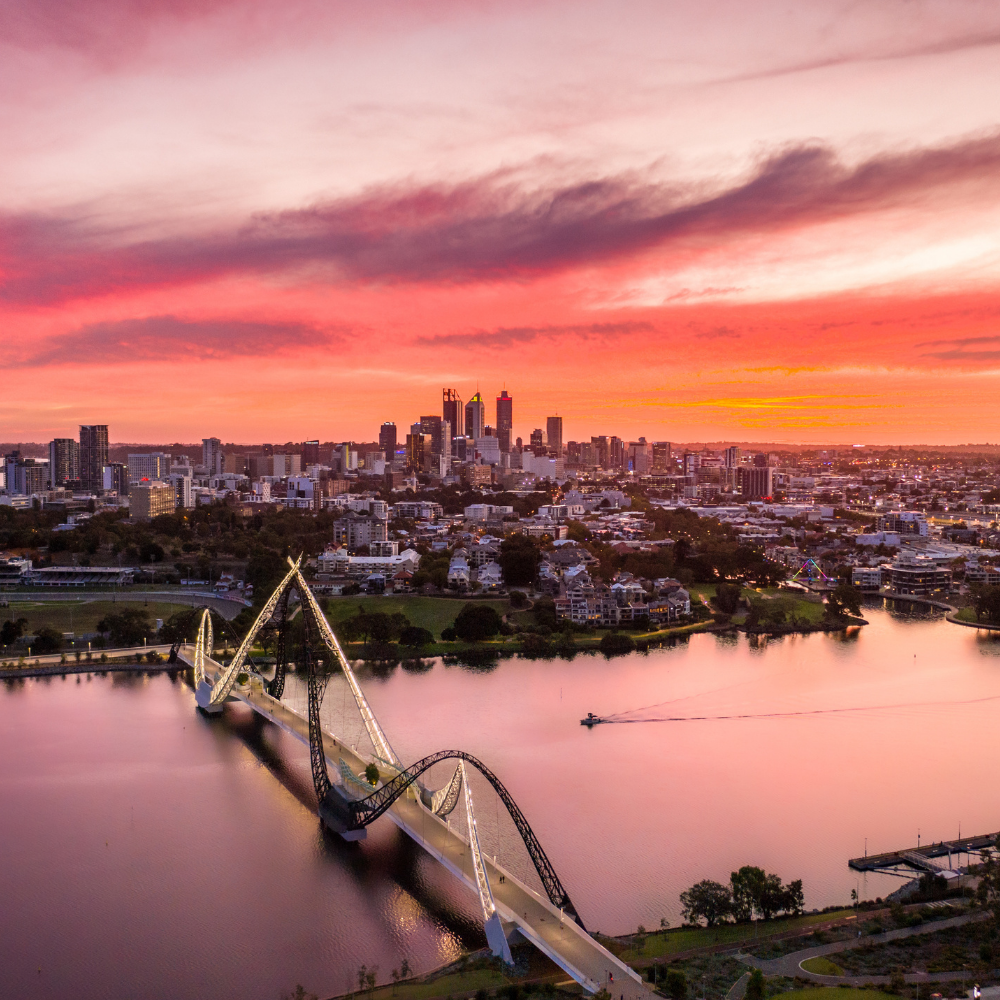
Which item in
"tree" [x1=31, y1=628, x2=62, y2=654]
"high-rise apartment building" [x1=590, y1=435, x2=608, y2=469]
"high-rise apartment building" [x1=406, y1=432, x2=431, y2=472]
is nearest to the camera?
"tree" [x1=31, y1=628, x2=62, y2=654]

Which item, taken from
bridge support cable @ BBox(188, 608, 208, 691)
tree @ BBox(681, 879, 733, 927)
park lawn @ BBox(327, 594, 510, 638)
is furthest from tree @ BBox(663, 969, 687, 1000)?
park lawn @ BBox(327, 594, 510, 638)

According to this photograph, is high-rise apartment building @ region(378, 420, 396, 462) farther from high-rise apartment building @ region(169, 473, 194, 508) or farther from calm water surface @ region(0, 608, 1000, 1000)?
calm water surface @ region(0, 608, 1000, 1000)

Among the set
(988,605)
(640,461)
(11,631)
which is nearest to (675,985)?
(11,631)

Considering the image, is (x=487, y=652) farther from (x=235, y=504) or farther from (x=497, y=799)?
(x=235, y=504)

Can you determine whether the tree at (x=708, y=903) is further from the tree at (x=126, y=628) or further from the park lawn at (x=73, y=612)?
the park lawn at (x=73, y=612)

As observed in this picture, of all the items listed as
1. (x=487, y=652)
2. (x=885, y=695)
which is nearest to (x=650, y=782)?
(x=885, y=695)

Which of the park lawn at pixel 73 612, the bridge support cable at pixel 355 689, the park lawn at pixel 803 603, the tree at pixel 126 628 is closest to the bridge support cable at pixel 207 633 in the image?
the tree at pixel 126 628
